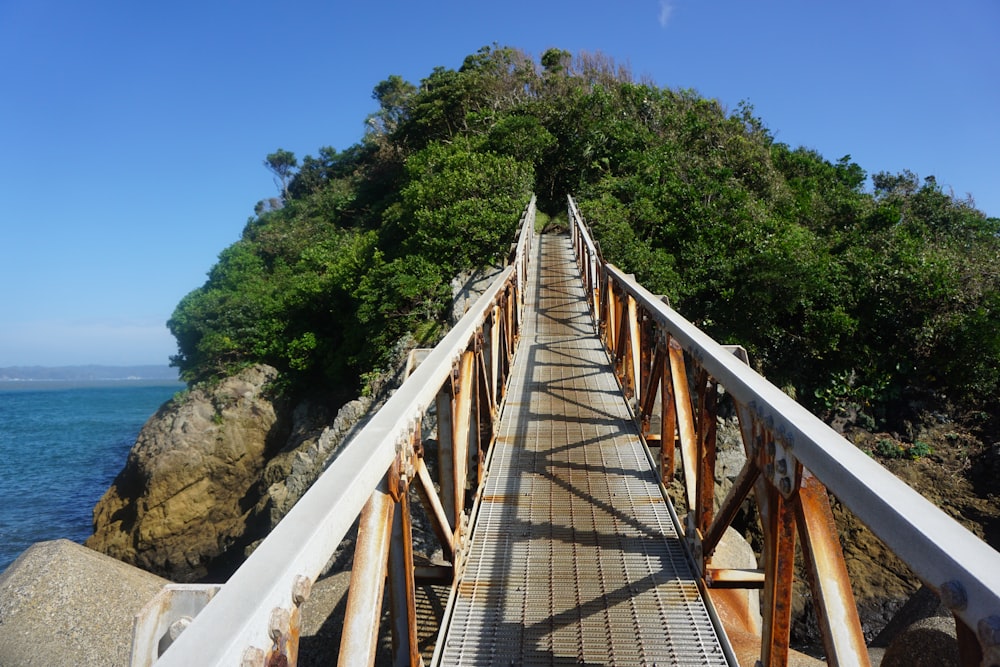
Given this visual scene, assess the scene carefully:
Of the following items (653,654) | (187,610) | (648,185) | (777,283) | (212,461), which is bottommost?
(212,461)

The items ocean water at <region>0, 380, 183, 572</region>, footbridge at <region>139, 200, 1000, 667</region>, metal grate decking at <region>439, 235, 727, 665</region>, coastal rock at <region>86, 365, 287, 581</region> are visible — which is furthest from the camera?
ocean water at <region>0, 380, 183, 572</region>

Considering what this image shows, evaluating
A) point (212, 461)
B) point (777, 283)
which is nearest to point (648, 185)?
point (777, 283)

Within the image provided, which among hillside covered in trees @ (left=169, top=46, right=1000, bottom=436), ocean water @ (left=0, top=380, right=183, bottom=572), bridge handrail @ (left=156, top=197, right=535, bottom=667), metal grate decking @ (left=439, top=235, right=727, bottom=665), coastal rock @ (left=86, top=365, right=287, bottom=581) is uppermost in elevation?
hillside covered in trees @ (left=169, top=46, right=1000, bottom=436)

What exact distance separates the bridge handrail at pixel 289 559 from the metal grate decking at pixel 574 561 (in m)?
1.04

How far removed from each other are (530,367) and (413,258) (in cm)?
798

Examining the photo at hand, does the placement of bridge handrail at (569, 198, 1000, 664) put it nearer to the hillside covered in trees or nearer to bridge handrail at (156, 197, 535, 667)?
bridge handrail at (156, 197, 535, 667)

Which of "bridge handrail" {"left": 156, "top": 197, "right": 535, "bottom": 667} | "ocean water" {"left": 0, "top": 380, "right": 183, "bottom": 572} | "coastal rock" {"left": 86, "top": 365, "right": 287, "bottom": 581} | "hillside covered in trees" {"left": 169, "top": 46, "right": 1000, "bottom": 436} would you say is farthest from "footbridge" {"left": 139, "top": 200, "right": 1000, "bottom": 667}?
"ocean water" {"left": 0, "top": 380, "right": 183, "bottom": 572}

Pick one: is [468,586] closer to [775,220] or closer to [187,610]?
[187,610]

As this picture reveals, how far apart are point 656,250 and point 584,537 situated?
41.4 ft

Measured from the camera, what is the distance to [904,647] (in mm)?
3625

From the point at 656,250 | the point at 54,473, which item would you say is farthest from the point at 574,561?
the point at 54,473

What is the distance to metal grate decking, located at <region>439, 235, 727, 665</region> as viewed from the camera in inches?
86.0

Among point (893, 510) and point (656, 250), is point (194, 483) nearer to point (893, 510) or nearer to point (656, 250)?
point (656, 250)

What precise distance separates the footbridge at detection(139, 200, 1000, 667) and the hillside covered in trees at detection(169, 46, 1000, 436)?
8827mm
